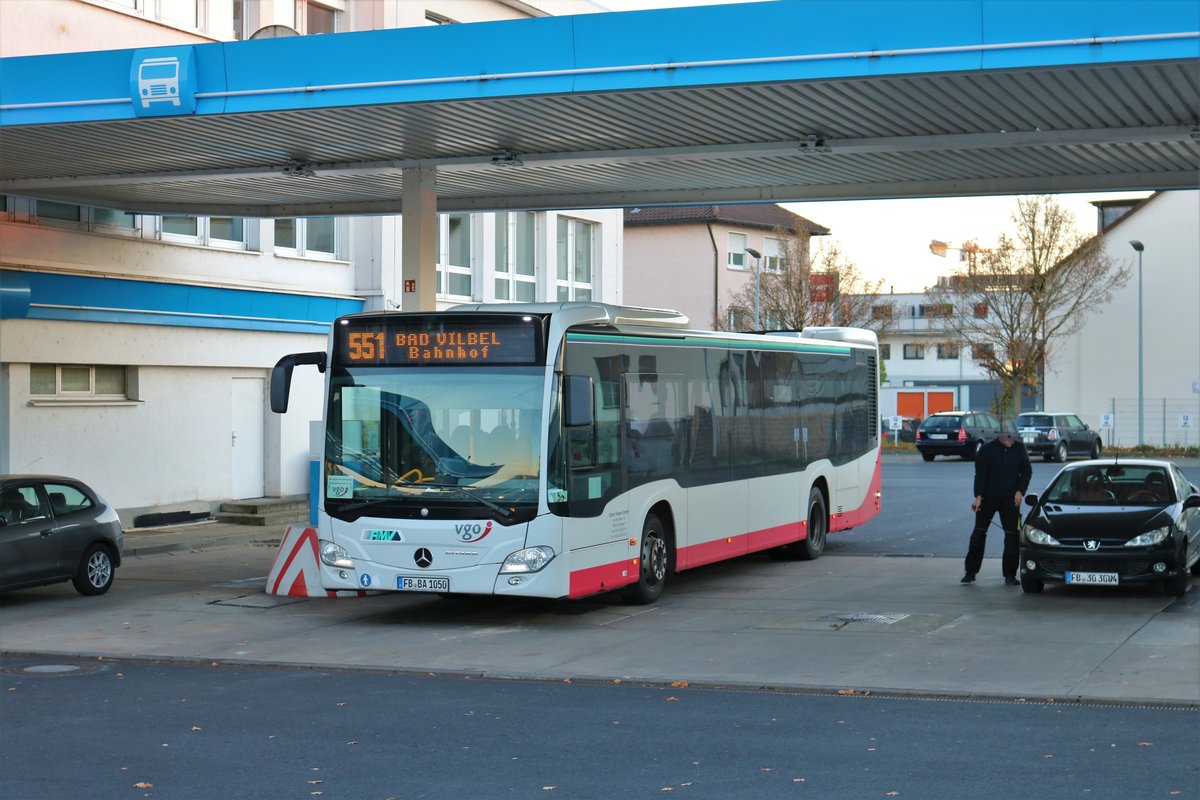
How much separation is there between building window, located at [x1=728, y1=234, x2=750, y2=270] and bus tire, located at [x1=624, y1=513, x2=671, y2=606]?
159 feet

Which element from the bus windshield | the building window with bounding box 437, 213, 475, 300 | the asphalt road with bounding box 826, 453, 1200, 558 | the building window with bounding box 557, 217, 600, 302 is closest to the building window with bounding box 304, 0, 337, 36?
the building window with bounding box 437, 213, 475, 300

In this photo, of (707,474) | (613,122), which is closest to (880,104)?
(613,122)

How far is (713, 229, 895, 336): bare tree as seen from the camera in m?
53.2

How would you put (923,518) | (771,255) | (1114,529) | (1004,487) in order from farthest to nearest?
1. (771,255)
2. (923,518)
3. (1004,487)
4. (1114,529)

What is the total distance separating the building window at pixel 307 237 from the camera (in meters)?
28.1

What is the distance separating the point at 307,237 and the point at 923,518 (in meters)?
12.9

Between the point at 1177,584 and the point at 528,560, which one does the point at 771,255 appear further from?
the point at 528,560

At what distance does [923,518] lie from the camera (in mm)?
27172

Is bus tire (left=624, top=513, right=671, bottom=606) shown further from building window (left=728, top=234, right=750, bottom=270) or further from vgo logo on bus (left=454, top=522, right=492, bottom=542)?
building window (left=728, top=234, right=750, bottom=270)

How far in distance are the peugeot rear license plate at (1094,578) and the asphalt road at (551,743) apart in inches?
208

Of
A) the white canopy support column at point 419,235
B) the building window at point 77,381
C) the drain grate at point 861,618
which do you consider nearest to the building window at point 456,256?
the building window at point 77,381

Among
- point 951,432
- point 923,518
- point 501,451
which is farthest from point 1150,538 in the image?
point 951,432

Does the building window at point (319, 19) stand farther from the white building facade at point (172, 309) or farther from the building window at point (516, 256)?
the building window at point (516, 256)

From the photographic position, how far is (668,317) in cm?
1611
